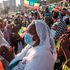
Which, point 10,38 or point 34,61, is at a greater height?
point 34,61

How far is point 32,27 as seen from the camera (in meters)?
5.38

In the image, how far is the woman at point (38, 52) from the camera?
507 centimetres

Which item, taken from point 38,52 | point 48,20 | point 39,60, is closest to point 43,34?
point 38,52

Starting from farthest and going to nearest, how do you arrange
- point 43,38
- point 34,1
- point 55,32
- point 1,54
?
point 34,1, point 55,32, point 1,54, point 43,38

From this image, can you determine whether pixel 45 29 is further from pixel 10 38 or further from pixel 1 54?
pixel 10 38

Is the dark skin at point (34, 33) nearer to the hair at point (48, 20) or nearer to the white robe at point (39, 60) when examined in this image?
the white robe at point (39, 60)

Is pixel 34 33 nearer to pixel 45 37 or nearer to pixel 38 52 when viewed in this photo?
pixel 45 37

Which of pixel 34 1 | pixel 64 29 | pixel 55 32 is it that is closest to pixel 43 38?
pixel 55 32

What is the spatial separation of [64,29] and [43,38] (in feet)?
9.34

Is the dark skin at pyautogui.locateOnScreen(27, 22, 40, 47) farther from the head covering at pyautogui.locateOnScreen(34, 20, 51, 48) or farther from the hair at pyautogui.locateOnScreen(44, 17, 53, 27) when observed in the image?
the hair at pyautogui.locateOnScreen(44, 17, 53, 27)

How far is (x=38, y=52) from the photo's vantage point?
16.9ft

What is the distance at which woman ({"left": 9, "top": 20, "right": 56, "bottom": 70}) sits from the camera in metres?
5.07

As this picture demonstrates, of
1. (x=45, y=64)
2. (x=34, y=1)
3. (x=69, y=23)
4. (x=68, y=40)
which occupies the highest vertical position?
(x=68, y=40)

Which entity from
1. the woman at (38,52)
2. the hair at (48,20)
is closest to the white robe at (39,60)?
the woman at (38,52)
